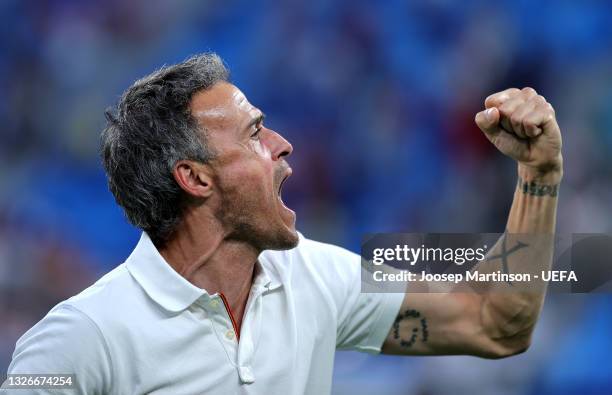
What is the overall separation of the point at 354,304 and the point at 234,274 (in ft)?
1.15

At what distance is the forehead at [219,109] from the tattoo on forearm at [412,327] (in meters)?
0.67

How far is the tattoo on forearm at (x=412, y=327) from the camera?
2.38 meters

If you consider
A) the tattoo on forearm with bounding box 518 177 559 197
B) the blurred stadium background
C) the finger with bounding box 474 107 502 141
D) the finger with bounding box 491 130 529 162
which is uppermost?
the blurred stadium background

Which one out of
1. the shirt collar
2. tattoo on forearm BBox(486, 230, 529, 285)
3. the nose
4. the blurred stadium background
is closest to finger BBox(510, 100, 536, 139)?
tattoo on forearm BBox(486, 230, 529, 285)

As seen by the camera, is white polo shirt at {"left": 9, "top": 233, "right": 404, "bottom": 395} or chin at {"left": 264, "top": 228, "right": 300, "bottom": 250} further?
chin at {"left": 264, "top": 228, "right": 300, "bottom": 250}

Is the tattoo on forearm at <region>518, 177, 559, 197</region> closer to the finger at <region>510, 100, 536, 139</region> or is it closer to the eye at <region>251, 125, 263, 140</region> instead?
the finger at <region>510, 100, 536, 139</region>

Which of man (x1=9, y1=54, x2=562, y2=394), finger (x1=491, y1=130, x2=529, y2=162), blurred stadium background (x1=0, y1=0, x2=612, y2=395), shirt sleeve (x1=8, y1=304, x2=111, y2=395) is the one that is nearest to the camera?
shirt sleeve (x1=8, y1=304, x2=111, y2=395)

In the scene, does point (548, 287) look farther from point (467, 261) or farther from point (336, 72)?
point (336, 72)

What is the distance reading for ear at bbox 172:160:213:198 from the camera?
7.39 feet

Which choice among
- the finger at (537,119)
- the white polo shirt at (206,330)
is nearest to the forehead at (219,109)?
the white polo shirt at (206,330)

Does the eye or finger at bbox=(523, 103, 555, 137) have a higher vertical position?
the eye

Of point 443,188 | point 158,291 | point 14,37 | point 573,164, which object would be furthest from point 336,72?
point 158,291

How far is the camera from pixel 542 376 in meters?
3.94

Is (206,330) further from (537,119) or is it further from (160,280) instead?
(537,119)
